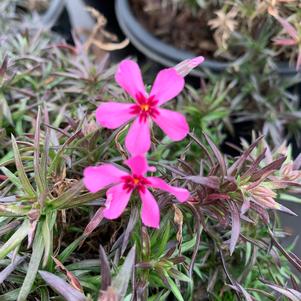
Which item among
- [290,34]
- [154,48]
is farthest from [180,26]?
[290,34]

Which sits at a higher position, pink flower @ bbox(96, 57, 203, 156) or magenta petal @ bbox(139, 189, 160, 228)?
pink flower @ bbox(96, 57, 203, 156)

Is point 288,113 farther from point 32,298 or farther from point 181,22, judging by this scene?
point 32,298

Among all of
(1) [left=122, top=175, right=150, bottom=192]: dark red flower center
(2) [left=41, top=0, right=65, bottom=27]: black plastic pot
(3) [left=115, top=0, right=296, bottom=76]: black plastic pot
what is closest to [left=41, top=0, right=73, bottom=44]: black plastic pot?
(2) [left=41, top=0, right=65, bottom=27]: black plastic pot

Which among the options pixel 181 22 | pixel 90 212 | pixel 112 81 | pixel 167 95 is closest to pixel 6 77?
pixel 112 81

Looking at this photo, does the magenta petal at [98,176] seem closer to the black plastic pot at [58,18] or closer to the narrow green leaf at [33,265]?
the narrow green leaf at [33,265]

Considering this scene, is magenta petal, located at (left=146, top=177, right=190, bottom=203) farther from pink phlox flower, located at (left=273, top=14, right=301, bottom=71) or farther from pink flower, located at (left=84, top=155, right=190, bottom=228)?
pink phlox flower, located at (left=273, top=14, right=301, bottom=71)

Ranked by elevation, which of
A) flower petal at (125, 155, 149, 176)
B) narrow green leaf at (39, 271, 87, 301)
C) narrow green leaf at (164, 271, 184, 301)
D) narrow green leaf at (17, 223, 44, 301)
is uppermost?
flower petal at (125, 155, 149, 176)
